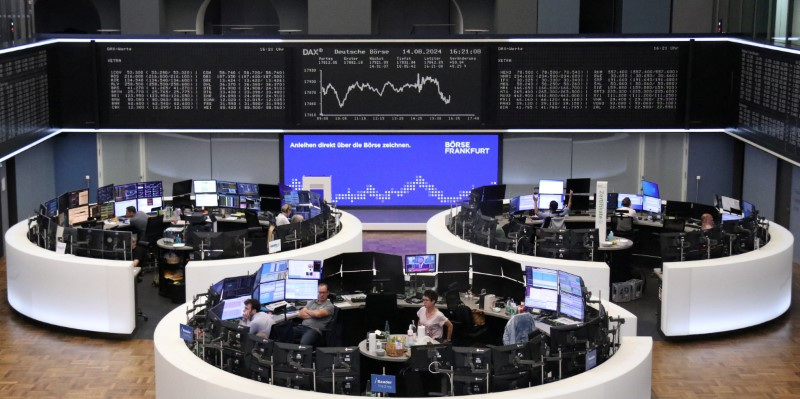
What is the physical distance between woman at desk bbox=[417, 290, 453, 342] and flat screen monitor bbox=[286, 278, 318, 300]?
1.50 m

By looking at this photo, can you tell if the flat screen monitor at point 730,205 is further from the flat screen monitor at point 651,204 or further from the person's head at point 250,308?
the person's head at point 250,308

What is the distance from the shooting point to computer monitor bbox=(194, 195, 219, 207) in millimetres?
19203

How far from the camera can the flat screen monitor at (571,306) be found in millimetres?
13016

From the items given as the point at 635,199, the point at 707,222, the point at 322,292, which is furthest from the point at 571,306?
the point at 635,199

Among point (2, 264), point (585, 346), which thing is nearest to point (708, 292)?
point (585, 346)

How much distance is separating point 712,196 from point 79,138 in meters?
10.8

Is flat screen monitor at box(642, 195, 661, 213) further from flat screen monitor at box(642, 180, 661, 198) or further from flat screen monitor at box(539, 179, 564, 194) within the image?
flat screen monitor at box(539, 179, 564, 194)

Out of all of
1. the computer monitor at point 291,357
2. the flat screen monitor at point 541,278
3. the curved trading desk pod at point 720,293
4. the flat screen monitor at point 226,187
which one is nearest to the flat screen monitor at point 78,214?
the flat screen monitor at point 226,187

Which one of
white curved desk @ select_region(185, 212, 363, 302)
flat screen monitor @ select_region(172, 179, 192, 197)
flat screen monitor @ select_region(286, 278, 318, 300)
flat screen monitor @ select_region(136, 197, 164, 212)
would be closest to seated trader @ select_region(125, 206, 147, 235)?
flat screen monitor @ select_region(136, 197, 164, 212)

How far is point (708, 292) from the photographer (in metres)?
14.7

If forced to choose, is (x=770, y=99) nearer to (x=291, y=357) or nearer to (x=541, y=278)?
(x=541, y=278)

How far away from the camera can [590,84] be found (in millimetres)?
19719

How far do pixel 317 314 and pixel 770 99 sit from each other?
27.5ft

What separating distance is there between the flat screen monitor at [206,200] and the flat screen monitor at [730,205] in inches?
305
